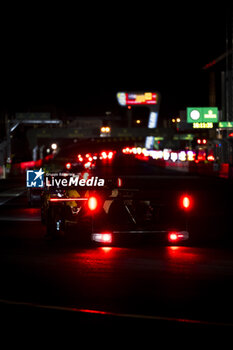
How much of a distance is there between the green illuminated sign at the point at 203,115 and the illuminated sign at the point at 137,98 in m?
36.6

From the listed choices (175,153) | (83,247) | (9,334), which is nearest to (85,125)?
(175,153)

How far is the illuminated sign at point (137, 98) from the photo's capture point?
109 meters

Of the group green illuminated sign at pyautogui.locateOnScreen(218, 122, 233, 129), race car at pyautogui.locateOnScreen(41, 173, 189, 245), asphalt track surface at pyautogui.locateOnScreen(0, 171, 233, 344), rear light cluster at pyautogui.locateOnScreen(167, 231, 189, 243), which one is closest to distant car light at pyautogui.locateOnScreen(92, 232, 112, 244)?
race car at pyautogui.locateOnScreen(41, 173, 189, 245)

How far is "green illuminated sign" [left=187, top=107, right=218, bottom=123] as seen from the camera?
236 ft

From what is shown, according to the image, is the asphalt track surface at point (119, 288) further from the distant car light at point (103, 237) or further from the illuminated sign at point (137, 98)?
the illuminated sign at point (137, 98)

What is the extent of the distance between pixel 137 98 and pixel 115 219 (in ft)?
313

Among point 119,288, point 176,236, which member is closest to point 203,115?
point 176,236

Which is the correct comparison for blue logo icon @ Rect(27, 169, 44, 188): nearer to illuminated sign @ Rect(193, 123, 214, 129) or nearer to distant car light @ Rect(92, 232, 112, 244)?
distant car light @ Rect(92, 232, 112, 244)

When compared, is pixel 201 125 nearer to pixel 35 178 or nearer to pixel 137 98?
pixel 137 98

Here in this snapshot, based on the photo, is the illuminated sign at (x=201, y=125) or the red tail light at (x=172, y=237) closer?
the red tail light at (x=172, y=237)

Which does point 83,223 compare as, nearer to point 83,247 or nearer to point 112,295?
point 83,247

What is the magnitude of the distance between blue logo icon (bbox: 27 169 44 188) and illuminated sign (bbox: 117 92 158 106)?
82336 millimetres

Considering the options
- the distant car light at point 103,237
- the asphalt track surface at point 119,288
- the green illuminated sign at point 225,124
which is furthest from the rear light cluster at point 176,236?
the green illuminated sign at point 225,124

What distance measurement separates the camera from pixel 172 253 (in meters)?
13.6
